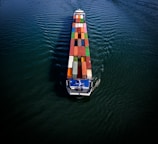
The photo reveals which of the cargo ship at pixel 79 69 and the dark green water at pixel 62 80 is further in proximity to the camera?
the cargo ship at pixel 79 69

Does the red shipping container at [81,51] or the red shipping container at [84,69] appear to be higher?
the red shipping container at [81,51]

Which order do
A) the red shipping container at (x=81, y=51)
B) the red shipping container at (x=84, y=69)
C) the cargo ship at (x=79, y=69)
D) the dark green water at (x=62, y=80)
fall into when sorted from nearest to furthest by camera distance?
the dark green water at (x=62, y=80), the cargo ship at (x=79, y=69), the red shipping container at (x=84, y=69), the red shipping container at (x=81, y=51)

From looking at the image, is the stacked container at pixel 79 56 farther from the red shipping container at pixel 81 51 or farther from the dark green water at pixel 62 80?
the dark green water at pixel 62 80

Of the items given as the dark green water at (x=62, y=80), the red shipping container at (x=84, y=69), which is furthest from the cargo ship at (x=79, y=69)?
the dark green water at (x=62, y=80)

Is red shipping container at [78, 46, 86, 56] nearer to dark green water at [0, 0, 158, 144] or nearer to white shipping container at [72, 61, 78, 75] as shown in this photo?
dark green water at [0, 0, 158, 144]

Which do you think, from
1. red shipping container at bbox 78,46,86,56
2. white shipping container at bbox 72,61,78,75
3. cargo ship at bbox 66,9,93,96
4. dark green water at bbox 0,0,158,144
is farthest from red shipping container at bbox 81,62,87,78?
red shipping container at bbox 78,46,86,56

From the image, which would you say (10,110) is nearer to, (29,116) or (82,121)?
(29,116)
